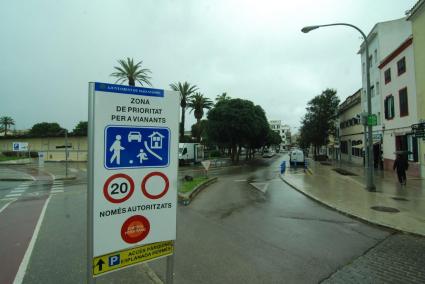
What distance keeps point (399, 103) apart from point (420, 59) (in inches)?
169

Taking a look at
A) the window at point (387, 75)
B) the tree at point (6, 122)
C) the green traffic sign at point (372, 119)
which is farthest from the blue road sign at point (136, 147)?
the tree at point (6, 122)

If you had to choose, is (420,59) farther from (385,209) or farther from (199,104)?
(199,104)

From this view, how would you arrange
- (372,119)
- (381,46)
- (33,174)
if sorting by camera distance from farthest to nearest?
(381,46)
(33,174)
(372,119)

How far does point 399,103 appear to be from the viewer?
2053cm

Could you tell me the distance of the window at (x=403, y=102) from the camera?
63.8 feet

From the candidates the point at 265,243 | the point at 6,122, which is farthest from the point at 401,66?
the point at 6,122

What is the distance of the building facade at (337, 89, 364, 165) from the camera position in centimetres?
3409

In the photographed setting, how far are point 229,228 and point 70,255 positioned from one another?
12.0ft

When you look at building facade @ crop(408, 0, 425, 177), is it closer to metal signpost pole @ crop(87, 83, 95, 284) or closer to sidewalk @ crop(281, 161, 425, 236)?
sidewalk @ crop(281, 161, 425, 236)

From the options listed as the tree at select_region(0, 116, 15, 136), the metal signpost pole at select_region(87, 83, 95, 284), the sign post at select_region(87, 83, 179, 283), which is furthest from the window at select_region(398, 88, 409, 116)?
the tree at select_region(0, 116, 15, 136)

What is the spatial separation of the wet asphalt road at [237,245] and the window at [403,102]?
47.6 ft

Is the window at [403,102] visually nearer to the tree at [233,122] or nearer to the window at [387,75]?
the window at [387,75]

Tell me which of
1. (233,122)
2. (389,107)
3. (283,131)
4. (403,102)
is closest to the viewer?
(403,102)

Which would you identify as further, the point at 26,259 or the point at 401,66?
the point at 401,66
